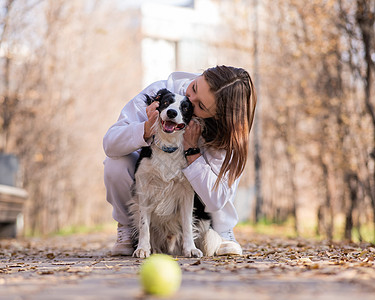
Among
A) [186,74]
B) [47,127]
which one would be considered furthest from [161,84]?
[47,127]

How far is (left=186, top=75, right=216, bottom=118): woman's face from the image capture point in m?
3.63

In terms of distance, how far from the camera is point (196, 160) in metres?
3.66

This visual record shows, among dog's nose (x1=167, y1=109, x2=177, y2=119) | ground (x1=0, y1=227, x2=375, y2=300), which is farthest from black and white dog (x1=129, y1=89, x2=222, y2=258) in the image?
ground (x1=0, y1=227, x2=375, y2=300)

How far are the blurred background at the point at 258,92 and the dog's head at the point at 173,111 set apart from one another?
76 cm

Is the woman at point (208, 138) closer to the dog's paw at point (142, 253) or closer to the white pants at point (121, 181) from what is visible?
the white pants at point (121, 181)

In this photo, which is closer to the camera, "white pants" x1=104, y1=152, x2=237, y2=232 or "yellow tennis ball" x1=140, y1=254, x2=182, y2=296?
"yellow tennis ball" x1=140, y1=254, x2=182, y2=296

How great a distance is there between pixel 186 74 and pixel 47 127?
22.7 ft

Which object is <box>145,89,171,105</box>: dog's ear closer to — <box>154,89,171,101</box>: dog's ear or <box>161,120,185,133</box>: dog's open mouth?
<box>154,89,171,101</box>: dog's ear

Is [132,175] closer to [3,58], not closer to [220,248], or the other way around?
[220,248]

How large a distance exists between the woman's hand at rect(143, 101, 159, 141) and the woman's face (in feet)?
0.94

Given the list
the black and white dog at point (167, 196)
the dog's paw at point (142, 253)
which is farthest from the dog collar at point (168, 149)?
the dog's paw at point (142, 253)

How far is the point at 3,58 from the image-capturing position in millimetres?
8656

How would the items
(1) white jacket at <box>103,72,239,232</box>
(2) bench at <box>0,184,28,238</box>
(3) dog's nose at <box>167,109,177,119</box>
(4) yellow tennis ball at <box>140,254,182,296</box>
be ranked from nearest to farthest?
(4) yellow tennis ball at <box>140,254,182,296</box>, (3) dog's nose at <box>167,109,177,119</box>, (1) white jacket at <box>103,72,239,232</box>, (2) bench at <box>0,184,28,238</box>

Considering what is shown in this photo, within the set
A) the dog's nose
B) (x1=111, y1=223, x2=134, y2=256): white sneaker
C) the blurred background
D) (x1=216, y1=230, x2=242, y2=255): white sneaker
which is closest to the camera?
the dog's nose
